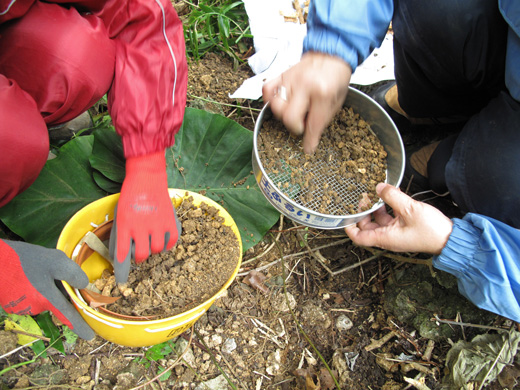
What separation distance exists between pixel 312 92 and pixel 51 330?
955 mm

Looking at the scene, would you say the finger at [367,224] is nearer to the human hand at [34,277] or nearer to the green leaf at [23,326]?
the human hand at [34,277]

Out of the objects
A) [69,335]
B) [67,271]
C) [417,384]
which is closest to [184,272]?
[67,271]

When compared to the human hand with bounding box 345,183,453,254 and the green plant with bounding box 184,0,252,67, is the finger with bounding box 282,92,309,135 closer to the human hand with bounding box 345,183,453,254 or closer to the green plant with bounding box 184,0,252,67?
the human hand with bounding box 345,183,453,254

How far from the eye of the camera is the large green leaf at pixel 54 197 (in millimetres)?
1145

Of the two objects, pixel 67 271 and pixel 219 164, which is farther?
pixel 219 164

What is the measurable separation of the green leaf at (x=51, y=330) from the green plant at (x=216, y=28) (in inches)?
43.2

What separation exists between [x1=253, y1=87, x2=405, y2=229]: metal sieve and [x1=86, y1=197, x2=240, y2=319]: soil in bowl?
19cm

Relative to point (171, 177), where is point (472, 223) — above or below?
above

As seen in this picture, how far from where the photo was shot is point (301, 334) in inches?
48.3

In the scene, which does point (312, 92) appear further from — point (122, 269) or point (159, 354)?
point (159, 354)

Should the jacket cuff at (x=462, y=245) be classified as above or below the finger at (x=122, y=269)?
above

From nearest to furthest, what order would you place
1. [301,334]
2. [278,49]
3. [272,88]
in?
[272,88]
[301,334]
[278,49]

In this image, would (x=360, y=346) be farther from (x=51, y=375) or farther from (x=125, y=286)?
(x=51, y=375)

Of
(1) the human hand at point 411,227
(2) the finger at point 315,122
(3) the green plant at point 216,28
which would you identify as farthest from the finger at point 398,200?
(3) the green plant at point 216,28
